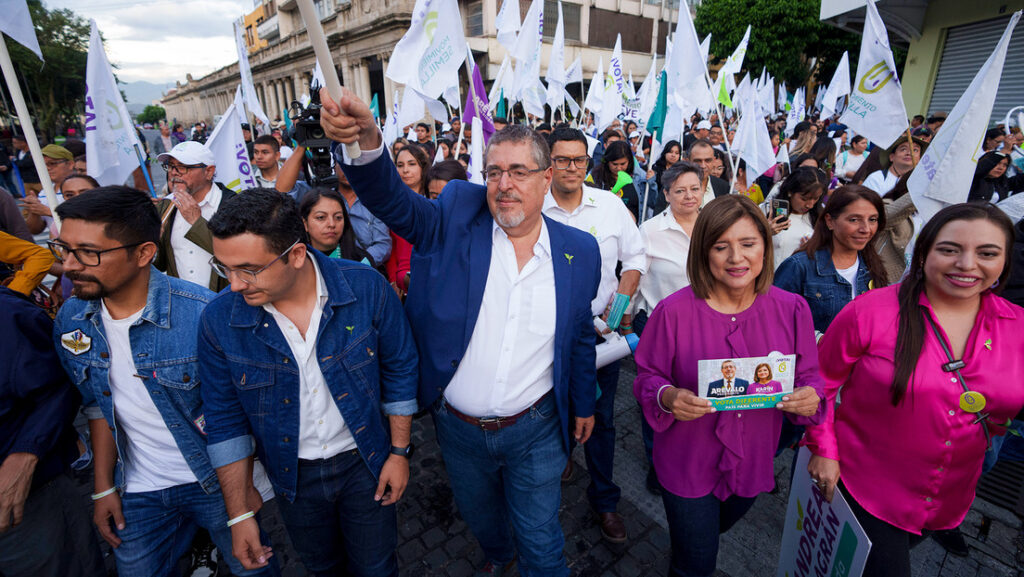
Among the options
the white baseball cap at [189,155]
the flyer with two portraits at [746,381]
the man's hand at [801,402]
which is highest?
the white baseball cap at [189,155]

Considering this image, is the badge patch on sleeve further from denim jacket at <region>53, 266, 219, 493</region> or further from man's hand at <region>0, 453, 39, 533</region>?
man's hand at <region>0, 453, 39, 533</region>

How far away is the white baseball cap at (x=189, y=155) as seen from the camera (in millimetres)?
3367

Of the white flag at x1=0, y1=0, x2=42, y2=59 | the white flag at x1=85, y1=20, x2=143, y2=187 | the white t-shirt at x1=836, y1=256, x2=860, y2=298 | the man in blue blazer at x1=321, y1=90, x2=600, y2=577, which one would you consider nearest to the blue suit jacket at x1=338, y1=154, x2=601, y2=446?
the man in blue blazer at x1=321, y1=90, x2=600, y2=577

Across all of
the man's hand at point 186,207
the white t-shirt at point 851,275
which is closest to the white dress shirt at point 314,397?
the man's hand at point 186,207

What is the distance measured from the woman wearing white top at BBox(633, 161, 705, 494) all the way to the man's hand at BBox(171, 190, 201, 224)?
304cm

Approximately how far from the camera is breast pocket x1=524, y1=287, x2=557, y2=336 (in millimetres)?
2105

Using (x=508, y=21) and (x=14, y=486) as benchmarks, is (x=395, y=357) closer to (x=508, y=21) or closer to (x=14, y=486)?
(x=14, y=486)

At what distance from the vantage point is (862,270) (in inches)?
114

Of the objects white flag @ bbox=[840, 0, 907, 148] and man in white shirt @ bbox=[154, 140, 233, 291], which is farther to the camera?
white flag @ bbox=[840, 0, 907, 148]

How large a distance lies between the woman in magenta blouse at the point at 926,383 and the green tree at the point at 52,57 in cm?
3288

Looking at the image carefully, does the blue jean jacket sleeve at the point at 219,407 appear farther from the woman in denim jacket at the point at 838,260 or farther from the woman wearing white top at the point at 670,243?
the woman in denim jacket at the point at 838,260

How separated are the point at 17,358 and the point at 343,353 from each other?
1.22 m

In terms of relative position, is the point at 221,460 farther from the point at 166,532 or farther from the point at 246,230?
the point at 246,230

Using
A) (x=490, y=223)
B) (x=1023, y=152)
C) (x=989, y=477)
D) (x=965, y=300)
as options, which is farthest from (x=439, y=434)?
(x=1023, y=152)
